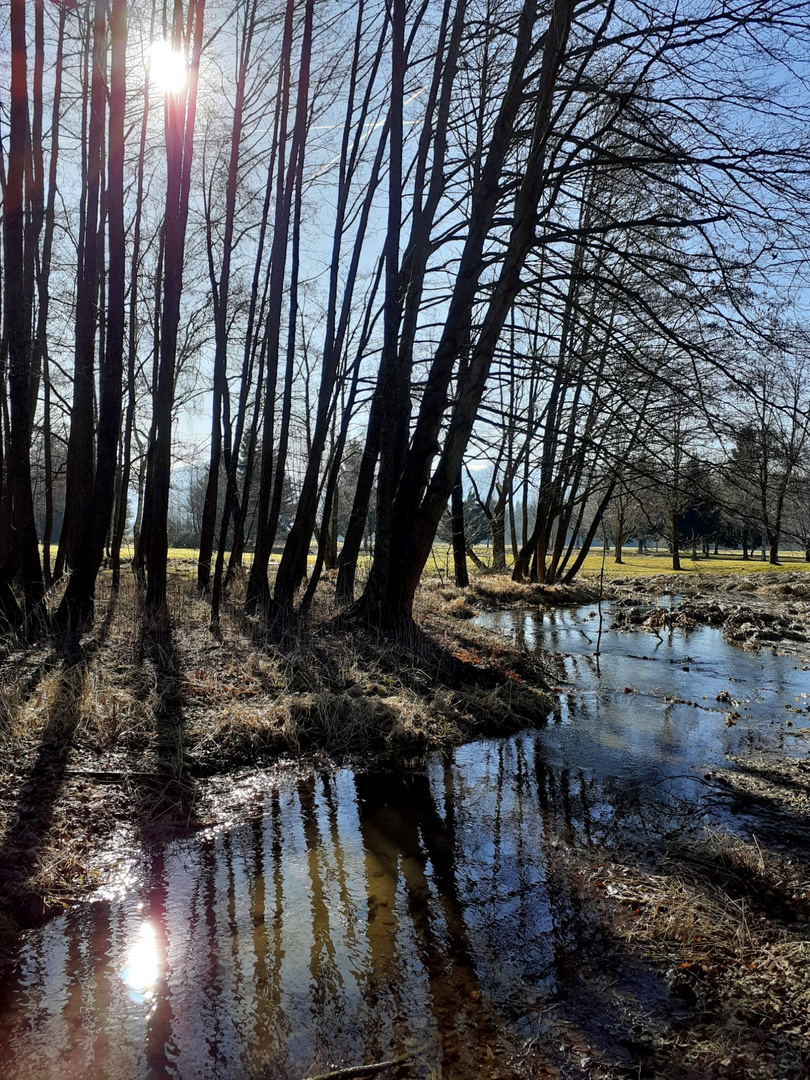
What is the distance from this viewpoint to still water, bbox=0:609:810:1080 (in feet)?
7.64

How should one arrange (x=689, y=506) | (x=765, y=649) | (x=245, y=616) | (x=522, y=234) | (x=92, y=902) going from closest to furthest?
(x=92, y=902)
(x=689, y=506)
(x=522, y=234)
(x=245, y=616)
(x=765, y=649)

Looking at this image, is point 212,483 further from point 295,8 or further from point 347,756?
point 347,756

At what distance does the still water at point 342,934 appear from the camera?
2.33m

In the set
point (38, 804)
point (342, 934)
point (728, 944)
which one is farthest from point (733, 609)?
point (38, 804)

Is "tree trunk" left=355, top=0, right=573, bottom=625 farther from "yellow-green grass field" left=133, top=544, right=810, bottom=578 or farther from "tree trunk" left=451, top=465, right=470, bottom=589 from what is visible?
"tree trunk" left=451, top=465, right=470, bottom=589

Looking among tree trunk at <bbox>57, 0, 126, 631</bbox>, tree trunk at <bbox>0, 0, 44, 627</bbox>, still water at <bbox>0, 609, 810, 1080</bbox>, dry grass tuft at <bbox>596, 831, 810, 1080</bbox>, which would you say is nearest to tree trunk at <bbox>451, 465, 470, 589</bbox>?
tree trunk at <bbox>57, 0, 126, 631</bbox>

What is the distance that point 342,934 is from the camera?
9.73 feet

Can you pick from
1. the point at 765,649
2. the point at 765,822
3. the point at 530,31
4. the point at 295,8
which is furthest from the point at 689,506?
the point at 295,8

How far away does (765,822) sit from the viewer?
13.9 feet

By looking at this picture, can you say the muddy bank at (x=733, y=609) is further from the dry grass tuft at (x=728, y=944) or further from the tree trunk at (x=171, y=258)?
the tree trunk at (x=171, y=258)

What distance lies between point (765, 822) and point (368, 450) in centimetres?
918

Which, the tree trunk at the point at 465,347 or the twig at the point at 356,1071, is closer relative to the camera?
the twig at the point at 356,1071

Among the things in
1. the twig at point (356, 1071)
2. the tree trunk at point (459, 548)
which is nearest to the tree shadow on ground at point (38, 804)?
the twig at point (356, 1071)

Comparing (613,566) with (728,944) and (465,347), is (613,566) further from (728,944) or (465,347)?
(728,944)
